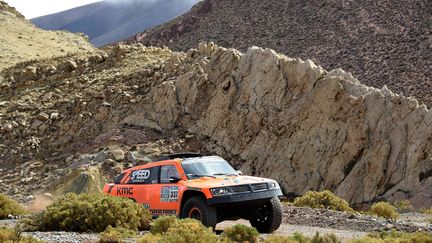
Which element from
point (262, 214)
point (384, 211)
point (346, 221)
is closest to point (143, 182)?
point (262, 214)

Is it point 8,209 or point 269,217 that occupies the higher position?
point 269,217

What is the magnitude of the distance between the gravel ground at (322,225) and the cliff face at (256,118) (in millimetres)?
6231

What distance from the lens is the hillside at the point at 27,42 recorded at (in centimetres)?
5436

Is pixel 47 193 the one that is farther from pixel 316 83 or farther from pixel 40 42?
pixel 40 42

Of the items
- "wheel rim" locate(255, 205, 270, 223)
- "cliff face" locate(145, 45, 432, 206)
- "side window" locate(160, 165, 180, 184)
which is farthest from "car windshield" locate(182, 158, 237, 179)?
"cliff face" locate(145, 45, 432, 206)

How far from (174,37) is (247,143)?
2410 inches

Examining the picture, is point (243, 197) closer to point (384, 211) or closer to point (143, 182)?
point (143, 182)

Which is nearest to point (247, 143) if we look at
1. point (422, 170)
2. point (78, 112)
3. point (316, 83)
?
point (316, 83)

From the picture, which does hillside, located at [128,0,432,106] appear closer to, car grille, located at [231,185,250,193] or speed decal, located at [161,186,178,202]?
speed decal, located at [161,186,178,202]

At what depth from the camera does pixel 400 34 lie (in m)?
→ 62.4

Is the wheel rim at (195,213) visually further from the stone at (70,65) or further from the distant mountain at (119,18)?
the distant mountain at (119,18)

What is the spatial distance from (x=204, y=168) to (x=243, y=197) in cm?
185

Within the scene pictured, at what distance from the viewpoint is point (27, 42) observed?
6006 centimetres

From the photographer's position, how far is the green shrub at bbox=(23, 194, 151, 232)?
1475cm
